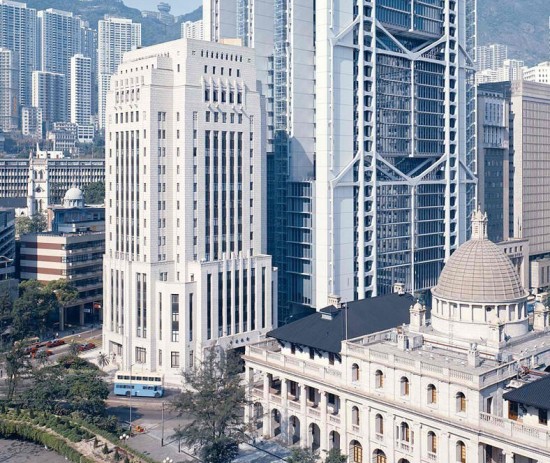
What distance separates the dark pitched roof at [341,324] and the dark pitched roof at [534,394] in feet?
65.4

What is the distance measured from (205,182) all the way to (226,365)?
35.9m

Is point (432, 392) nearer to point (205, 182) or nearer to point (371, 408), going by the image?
point (371, 408)

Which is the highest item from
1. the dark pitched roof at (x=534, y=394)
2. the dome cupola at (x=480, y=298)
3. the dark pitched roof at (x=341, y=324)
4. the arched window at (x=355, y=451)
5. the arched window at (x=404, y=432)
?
the dome cupola at (x=480, y=298)

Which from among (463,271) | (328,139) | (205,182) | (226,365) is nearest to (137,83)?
(205,182)

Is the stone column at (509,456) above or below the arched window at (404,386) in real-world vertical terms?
below

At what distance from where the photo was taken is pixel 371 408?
74625 mm

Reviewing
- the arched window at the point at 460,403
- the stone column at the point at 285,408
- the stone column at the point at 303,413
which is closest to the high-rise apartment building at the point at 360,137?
the stone column at the point at 285,408

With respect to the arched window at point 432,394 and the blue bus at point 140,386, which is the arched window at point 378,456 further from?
the blue bus at point 140,386

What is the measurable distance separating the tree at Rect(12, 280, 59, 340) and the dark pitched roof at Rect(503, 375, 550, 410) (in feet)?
264

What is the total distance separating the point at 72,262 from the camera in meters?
144

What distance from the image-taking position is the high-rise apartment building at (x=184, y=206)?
353ft

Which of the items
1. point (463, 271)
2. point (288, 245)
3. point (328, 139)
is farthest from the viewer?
point (288, 245)

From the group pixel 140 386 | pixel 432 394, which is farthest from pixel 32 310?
pixel 432 394

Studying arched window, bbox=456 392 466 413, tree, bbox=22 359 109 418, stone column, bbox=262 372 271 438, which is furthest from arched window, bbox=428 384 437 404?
tree, bbox=22 359 109 418
